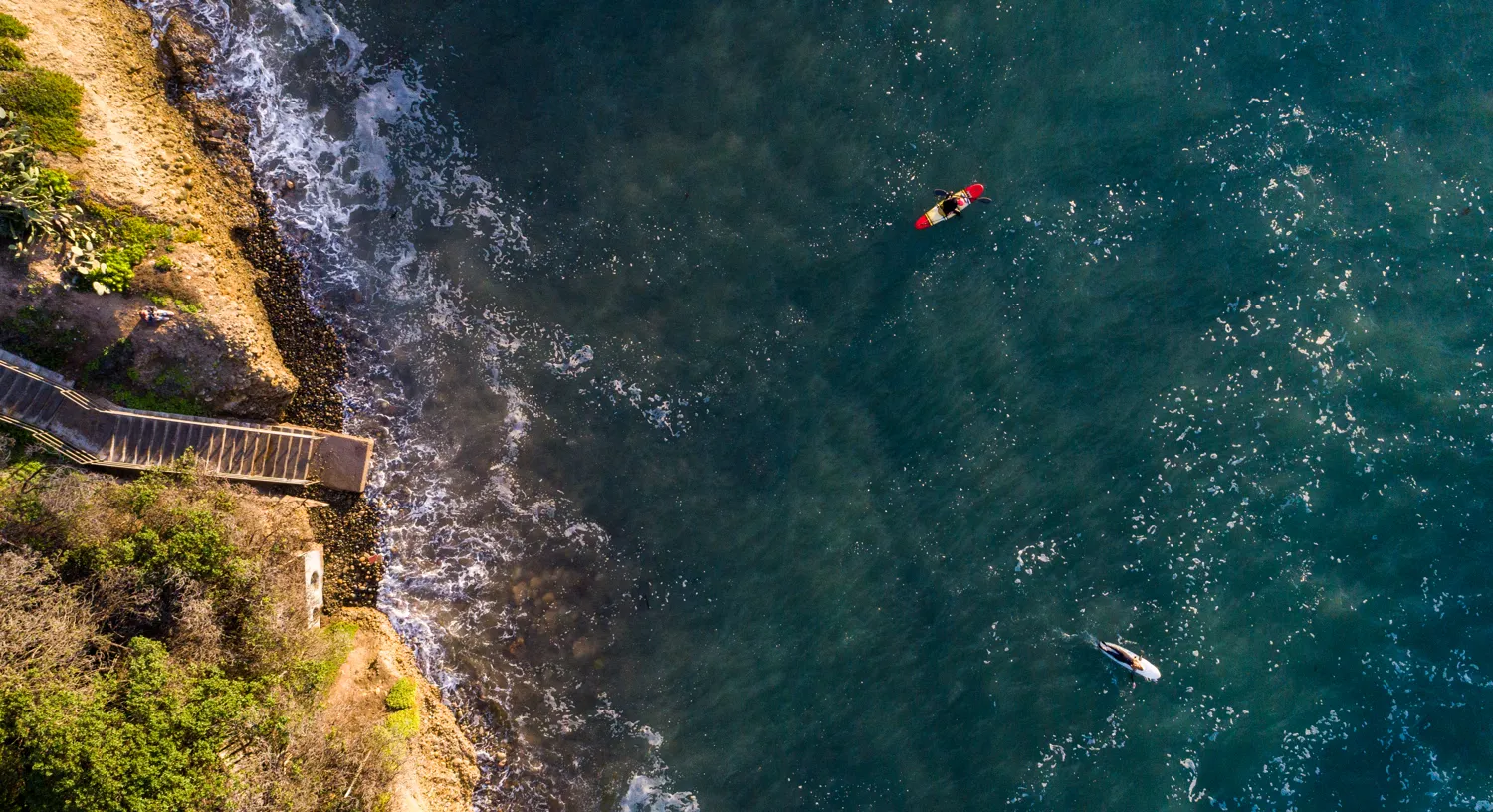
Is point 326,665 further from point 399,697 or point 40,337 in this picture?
point 40,337

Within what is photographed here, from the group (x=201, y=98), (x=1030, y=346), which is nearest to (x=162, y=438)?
(x=201, y=98)

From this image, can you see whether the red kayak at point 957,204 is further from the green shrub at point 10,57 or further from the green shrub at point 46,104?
the green shrub at point 10,57

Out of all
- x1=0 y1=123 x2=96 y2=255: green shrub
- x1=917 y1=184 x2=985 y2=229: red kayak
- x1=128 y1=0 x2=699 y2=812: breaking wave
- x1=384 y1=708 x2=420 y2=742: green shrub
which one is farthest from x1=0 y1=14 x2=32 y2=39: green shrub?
x1=917 y1=184 x2=985 y2=229: red kayak

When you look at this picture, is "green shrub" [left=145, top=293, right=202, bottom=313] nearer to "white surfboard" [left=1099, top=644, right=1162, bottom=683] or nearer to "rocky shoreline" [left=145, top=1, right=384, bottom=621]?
"rocky shoreline" [left=145, top=1, right=384, bottom=621]

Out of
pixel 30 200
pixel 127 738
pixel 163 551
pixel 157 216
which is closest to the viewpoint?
pixel 127 738

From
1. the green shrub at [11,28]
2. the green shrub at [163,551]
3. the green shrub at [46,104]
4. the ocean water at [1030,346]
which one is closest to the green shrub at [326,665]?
the green shrub at [163,551]

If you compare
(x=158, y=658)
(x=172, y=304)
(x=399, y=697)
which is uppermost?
(x=172, y=304)

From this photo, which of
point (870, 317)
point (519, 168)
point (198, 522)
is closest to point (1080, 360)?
point (870, 317)
